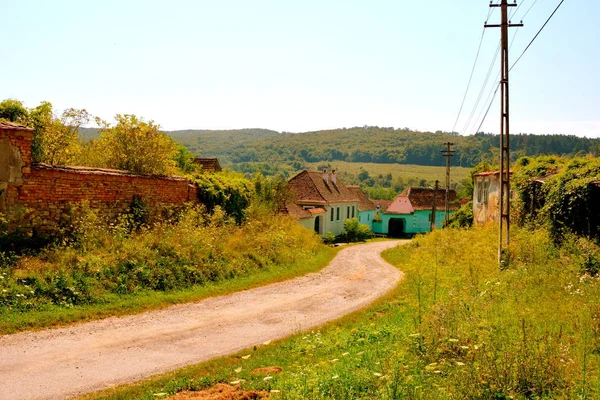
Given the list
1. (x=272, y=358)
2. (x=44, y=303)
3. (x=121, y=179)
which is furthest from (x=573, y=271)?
(x=121, y=179)

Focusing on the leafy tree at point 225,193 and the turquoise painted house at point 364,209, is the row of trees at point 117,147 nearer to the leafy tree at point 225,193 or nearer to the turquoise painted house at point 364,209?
the leafy tree at point 225,193

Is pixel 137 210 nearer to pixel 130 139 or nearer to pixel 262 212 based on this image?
pixel 130 139

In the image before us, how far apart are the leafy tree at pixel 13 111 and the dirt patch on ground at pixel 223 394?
10.9 m

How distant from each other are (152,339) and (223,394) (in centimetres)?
354

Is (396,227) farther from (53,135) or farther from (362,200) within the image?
(53,135)

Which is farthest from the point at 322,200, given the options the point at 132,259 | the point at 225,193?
the point at 132,259

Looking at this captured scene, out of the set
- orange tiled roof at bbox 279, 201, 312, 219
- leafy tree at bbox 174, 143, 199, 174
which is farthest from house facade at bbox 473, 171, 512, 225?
leafy tree at bbox 174, 143, 199, 174

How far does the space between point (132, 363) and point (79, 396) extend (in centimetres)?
147

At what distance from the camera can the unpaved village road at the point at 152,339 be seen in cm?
738

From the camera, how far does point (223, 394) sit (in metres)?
6.61

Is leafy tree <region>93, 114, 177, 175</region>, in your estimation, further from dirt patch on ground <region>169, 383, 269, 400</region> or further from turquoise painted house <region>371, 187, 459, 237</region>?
turquoise painted house <region>371, 187, 459, 237</region>

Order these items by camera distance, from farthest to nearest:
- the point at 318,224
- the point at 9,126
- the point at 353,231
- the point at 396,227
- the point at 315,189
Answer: the point at 396,227, the point at 353,231, the point at 315,189, the point at 318,224, the point at 9,126

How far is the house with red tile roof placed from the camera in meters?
44.7

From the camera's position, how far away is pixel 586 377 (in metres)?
6.09
